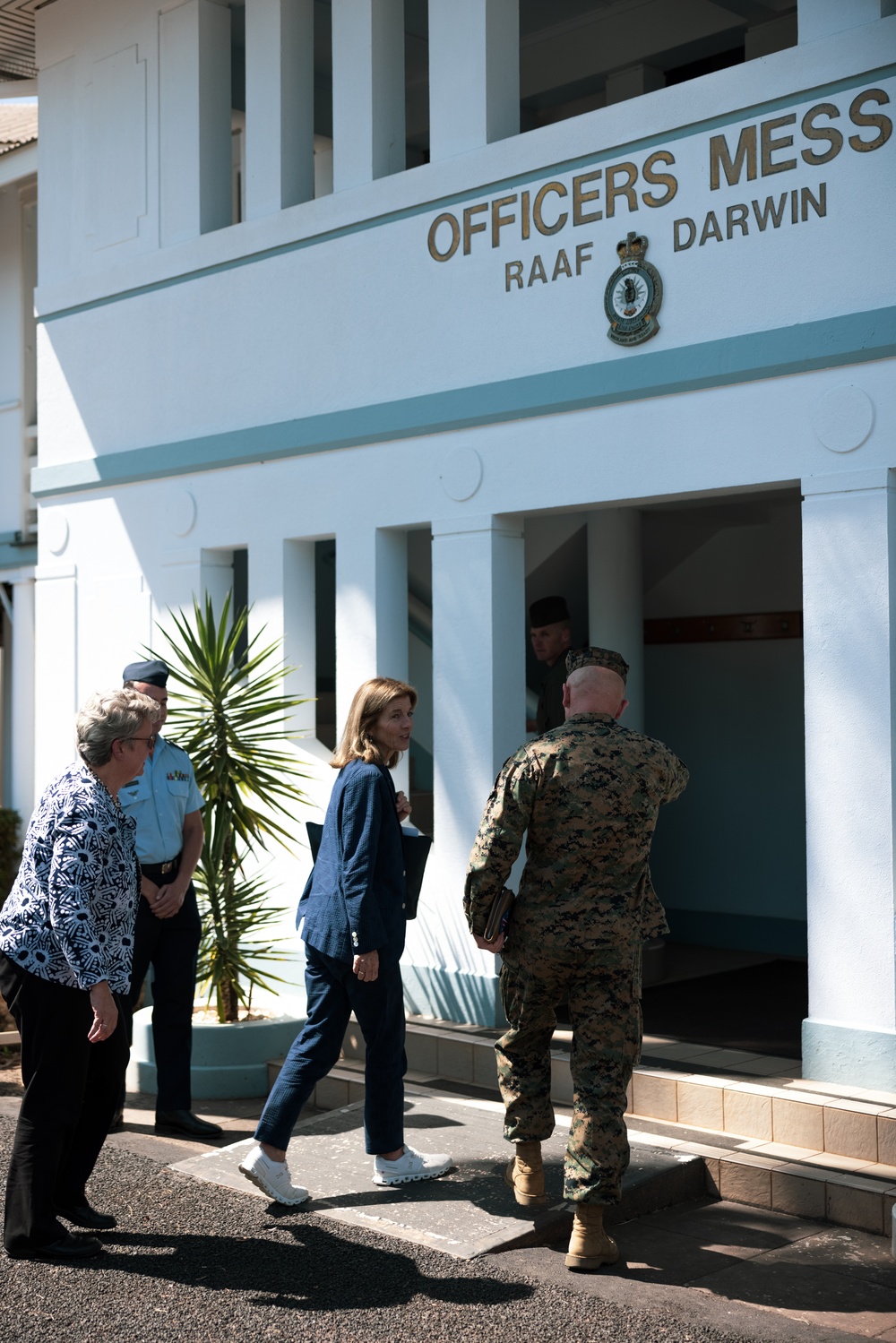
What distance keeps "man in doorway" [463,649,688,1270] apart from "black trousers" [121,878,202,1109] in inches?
78.9

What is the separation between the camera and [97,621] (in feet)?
31.4

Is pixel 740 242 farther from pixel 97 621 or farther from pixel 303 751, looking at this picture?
pixel 97 621

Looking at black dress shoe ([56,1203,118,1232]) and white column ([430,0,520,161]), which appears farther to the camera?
white column ([430,0,520,161])

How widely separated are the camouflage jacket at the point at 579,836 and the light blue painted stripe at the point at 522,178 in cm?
290

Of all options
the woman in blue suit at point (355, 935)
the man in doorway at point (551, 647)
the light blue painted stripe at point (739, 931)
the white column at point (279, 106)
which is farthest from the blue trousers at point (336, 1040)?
the white column at point (279, 106)

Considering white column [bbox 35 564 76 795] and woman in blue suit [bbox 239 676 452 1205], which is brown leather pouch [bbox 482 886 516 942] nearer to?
woman in blue suit [bbox 239 676 452 1205]

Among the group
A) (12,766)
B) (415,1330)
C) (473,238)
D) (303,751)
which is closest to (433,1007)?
(303,751)

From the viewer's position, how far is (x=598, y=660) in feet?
16.0

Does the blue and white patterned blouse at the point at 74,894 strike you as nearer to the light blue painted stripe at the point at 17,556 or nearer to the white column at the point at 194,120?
the white column at the point at 194,120

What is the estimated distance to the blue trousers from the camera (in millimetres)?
5020

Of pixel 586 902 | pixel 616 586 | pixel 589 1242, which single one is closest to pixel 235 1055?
pixel 589 1242

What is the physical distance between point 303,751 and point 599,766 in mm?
3801

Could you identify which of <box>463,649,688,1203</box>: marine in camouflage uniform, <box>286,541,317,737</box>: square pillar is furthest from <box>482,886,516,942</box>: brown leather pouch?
<box>286,541,317,737</box>: square pillar

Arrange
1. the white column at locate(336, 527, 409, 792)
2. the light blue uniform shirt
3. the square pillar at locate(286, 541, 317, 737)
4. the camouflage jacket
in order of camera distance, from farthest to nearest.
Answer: the square pillar at locate(286, 541, 317, 737)
the white column at locate(336, 527, 409, 792)
the light blue uniform shirt
the camouflage jacket
